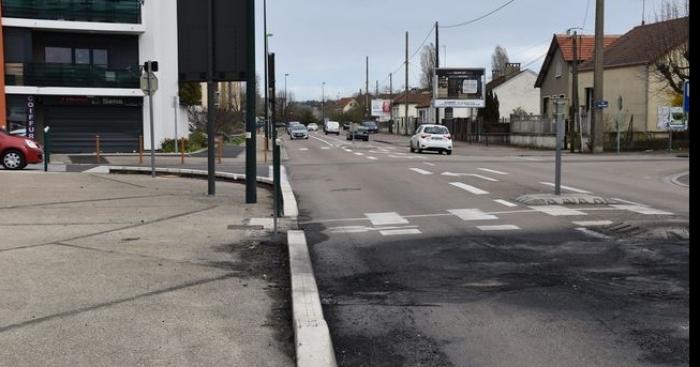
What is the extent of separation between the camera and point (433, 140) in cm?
3703

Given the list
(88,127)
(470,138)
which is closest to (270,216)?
(88,127)

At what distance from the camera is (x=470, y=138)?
57.3 m

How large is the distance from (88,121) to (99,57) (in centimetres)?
345

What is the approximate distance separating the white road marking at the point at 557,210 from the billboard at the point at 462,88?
151 ft

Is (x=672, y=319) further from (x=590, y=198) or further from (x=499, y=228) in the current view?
(x=590, y=198)

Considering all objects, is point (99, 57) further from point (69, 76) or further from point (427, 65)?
point (427, 65)

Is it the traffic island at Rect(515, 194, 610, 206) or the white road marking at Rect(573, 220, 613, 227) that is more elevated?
the traffic island at Rect(515, 194, 610, 206)

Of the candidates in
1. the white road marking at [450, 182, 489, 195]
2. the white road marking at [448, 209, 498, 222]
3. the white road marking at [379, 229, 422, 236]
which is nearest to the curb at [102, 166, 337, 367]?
the white road marking at [379, 229, 422, 236]

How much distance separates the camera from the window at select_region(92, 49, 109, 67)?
120ft

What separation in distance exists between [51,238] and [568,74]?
45.6 metres

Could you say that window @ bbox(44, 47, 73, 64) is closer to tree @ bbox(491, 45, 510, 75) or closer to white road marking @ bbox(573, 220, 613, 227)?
white road marking @ bbox(573, 220, 613, 227)

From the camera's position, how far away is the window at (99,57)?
36562mm

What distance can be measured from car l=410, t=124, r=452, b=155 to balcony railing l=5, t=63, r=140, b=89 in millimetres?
14427

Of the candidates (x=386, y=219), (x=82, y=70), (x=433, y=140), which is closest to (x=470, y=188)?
(x=386, y=219)
